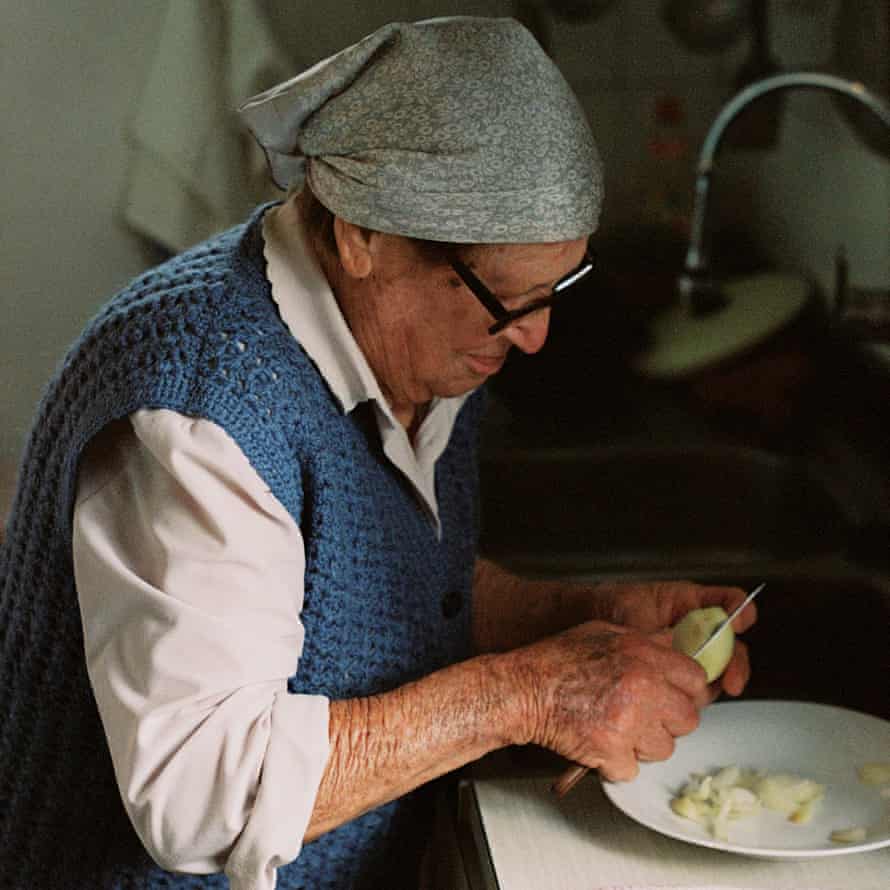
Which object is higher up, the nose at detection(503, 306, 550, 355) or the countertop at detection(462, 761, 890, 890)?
the nose at detection(503, 306, 550, 355)

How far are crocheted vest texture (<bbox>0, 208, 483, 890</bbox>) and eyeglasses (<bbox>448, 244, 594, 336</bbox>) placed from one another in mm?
157

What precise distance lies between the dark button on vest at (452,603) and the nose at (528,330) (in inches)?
11.0

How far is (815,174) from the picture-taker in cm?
178

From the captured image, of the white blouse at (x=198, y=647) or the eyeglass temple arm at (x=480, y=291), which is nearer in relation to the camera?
the white blouse at (x=198, y=647)

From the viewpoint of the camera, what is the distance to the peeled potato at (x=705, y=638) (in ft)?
4.40

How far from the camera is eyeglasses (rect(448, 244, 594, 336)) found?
121 centimetres

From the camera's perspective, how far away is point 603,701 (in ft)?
4.00

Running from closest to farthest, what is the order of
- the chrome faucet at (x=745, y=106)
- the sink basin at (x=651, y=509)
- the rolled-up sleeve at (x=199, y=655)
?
the rolled-up sleeve at (x=199, y=655), the chrome faucet at (x=745, y=106), the sink basin at (x=651, y=509)

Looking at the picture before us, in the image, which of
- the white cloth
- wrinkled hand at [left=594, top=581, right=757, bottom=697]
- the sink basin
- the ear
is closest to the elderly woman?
the ear

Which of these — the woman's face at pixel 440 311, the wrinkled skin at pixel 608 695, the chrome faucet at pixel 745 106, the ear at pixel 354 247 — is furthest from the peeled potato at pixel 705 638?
the chrome faucet at pixel 745 106

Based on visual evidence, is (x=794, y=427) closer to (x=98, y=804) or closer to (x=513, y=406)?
(x=513, y=406)

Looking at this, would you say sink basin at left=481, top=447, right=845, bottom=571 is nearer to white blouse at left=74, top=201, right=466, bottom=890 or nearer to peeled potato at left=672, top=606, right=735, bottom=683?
peeled potato at left=672, top=606, right=735, bottom=683

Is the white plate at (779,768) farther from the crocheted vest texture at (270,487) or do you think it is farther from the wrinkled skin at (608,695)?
the crocheted vest texture at (270,487)

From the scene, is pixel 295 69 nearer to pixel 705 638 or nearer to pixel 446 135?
pixel 446 135
